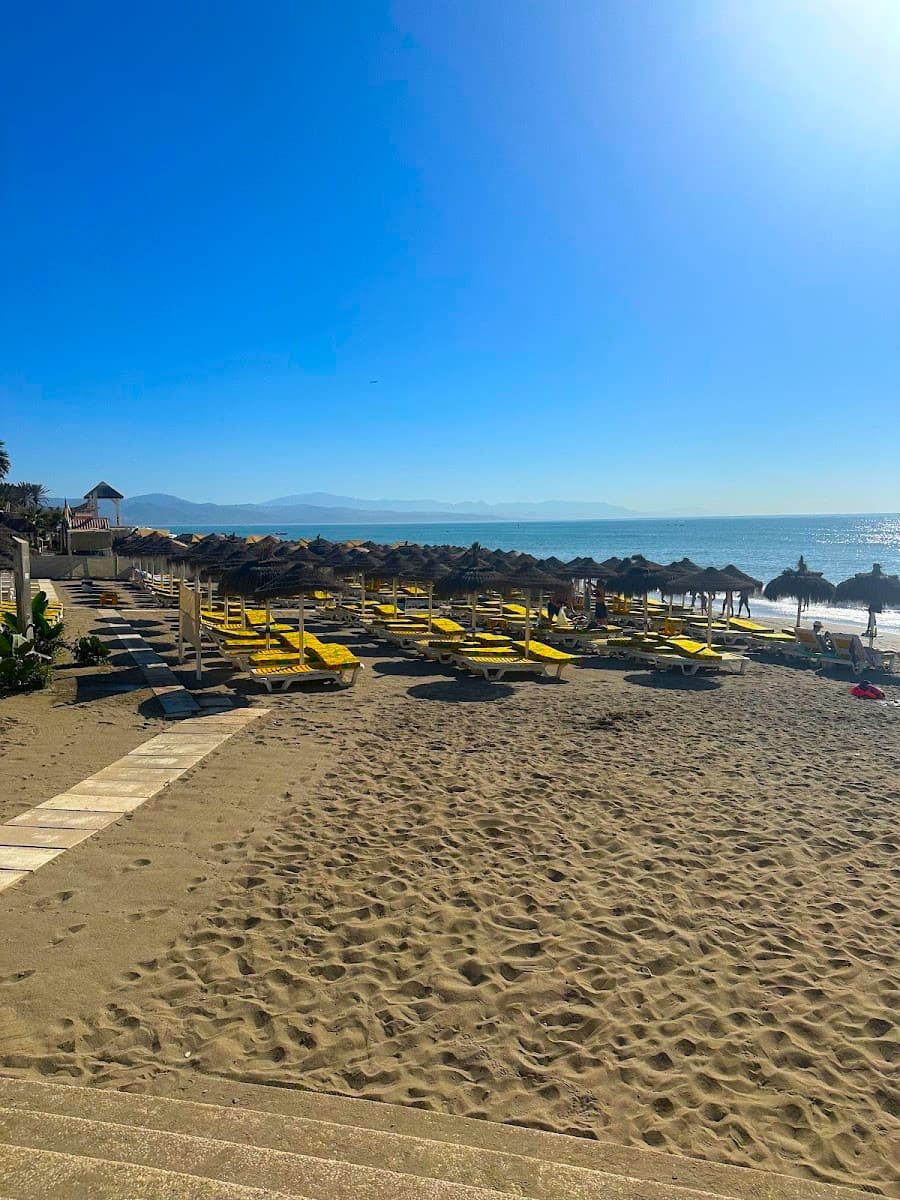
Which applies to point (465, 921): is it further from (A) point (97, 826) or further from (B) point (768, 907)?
(A) point (97, 826)

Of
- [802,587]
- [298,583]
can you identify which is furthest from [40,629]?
[802,587]

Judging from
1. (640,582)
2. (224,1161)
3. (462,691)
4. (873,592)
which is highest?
(640,582)

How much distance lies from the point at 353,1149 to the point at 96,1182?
2.67 ft

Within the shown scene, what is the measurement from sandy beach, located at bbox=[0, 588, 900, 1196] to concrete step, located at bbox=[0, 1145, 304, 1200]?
744mm

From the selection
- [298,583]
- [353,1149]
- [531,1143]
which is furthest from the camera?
[298,583]

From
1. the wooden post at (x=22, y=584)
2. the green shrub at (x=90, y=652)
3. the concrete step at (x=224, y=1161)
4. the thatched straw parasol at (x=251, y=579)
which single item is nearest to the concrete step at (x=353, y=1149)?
the concrete step at (x=224, y=1161)

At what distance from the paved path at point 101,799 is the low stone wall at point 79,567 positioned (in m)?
26.7

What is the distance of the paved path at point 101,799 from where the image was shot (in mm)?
5055

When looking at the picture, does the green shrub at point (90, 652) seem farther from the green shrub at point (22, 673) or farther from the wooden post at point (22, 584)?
the green shrub at point (22, 673)

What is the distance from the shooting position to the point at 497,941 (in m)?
4.19

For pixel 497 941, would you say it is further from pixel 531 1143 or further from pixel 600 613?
pixel 600 613

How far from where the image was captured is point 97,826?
218 inches

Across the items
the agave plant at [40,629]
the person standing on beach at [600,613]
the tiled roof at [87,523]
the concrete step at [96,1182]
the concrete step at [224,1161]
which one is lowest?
the concrete step at [224,1161]

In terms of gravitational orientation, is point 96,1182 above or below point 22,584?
below
